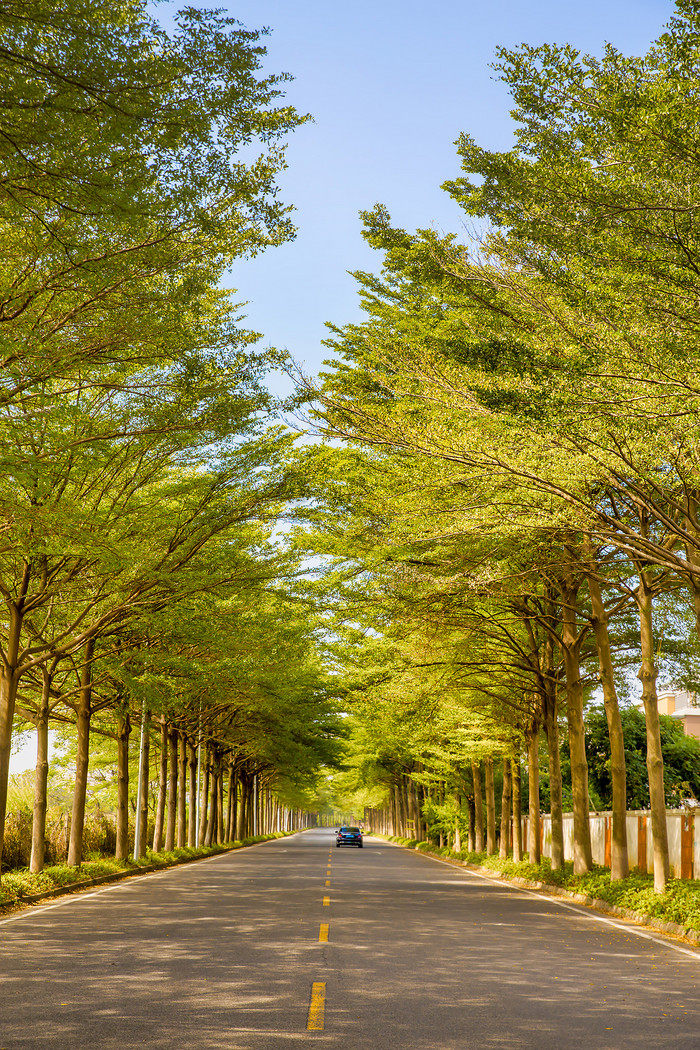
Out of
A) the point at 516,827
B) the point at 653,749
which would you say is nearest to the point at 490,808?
the point at 516,827

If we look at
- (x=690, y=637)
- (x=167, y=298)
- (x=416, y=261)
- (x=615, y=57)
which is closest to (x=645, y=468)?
(x=416, y=261)

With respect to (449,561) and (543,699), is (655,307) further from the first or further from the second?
(543,699)

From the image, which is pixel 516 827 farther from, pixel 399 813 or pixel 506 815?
pixel 399 813

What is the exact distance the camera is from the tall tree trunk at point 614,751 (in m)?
18.8

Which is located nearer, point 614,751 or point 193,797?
point 614,751

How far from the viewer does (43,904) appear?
16438mm

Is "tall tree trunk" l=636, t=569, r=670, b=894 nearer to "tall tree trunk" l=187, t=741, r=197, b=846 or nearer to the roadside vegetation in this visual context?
the roadside vegetation

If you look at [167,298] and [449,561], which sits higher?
[167,298]

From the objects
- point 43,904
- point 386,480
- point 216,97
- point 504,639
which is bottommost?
point 43,904

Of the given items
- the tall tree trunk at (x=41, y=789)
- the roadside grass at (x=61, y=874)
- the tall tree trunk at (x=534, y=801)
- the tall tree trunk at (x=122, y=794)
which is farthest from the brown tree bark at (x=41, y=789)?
the tall tree trunk at (x=534, y=801)

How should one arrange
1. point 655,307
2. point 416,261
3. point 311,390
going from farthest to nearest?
1. point 311,390
2. point 416,261
3. point 655,307

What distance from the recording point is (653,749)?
1708 centimetres

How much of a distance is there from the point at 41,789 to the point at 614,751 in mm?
12094

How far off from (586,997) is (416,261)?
939 cm
